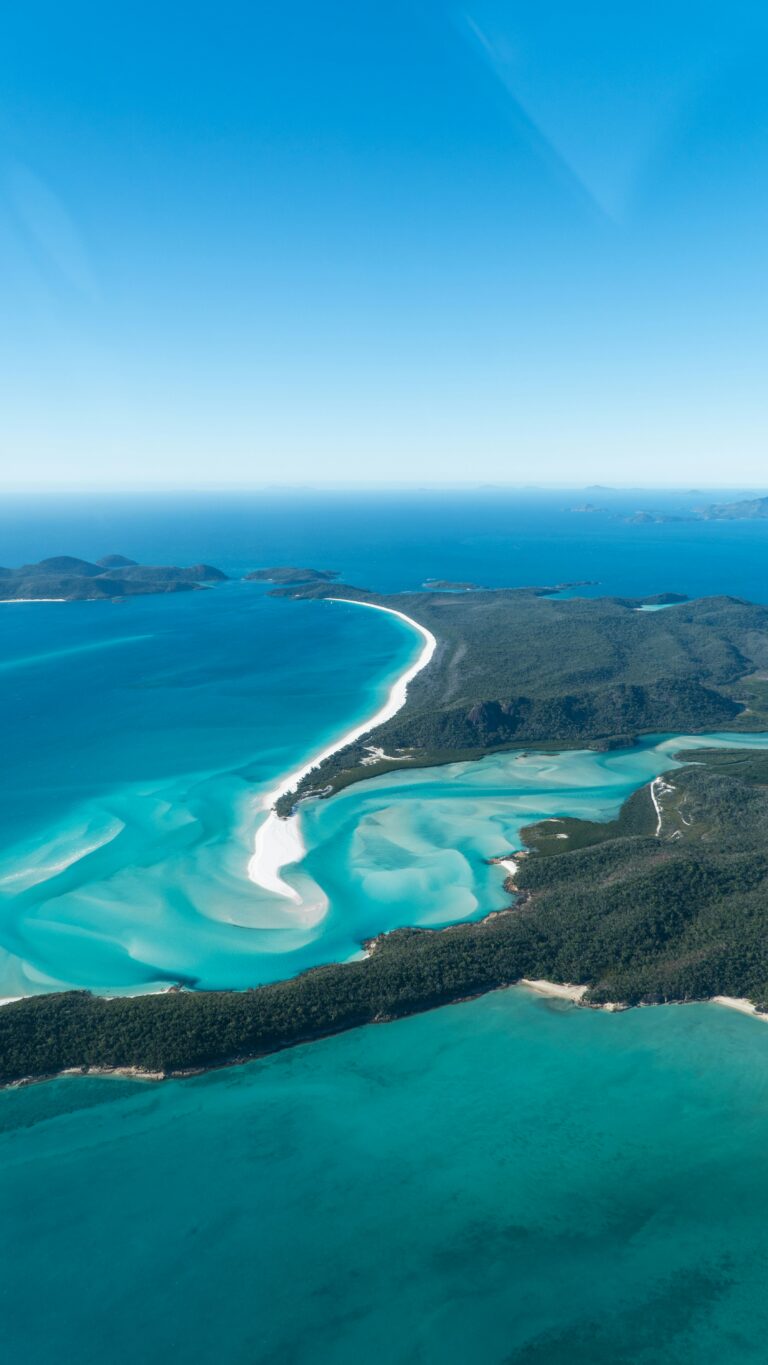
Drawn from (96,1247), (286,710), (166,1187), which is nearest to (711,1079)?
(166,1187)

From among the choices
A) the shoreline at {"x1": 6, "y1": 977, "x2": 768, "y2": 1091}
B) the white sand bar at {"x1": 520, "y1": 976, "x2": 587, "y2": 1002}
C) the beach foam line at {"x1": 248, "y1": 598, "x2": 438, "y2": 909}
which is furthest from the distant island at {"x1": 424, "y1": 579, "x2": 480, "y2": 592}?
the shoreline at {"x1": 6, "y1": 977, "x2": 768, "y2": 1091}

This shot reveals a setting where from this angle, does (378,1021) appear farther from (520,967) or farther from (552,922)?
(552,922)

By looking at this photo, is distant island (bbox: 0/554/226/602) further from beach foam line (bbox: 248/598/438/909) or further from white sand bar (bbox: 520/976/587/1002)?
white sand bar (bbox: 520/976/587/1002)

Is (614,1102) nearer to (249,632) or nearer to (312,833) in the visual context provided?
(312,833)

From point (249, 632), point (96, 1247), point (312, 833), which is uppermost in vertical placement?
point (249, 632)

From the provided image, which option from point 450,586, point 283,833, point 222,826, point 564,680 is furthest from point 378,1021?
point 450,586

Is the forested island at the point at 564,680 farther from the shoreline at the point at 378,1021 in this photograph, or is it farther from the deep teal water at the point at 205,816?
the shoreline at the point at 378,1021

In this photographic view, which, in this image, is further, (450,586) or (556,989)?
(450,586)

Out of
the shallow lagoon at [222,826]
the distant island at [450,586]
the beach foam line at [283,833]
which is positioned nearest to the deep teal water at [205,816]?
the shallow lagoon at [222,826]
